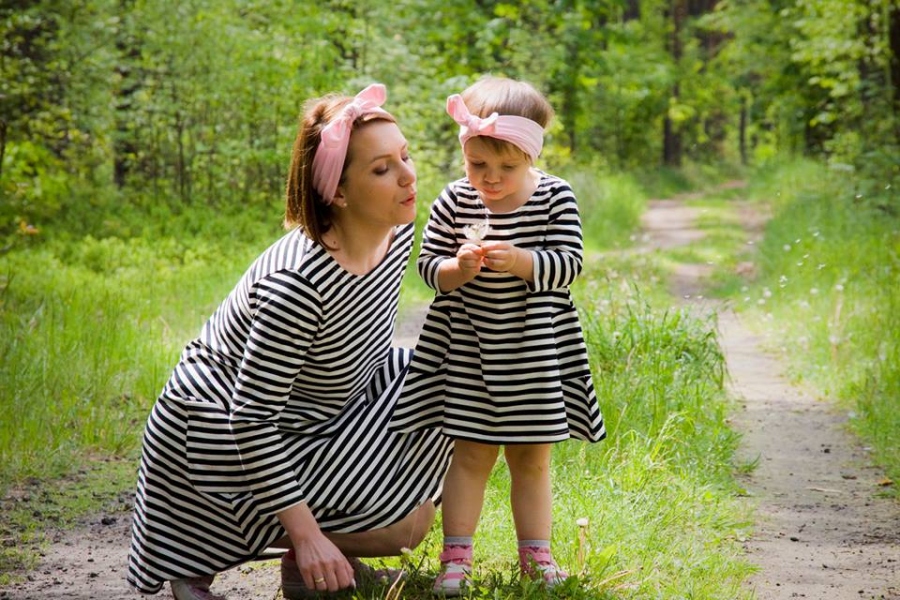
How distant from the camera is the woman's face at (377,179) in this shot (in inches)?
106

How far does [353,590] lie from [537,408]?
2.35 feet

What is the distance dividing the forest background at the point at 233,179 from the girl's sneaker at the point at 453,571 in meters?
0.41

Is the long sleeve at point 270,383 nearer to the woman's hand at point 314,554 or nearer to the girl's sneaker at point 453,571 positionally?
the woman's hand at point 314,554

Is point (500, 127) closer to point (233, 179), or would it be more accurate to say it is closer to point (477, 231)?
point (477, 231)

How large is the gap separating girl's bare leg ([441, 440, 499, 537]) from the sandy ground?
0.58m

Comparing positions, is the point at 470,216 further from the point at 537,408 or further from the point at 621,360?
the point at 621,360

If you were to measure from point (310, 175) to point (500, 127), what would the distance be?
0.51 meters

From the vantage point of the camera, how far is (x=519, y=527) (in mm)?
2832

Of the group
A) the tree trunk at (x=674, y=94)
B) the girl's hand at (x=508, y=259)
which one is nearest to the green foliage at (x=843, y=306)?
the girl's hand at (x=508, y=259)

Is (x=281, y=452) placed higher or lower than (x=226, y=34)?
lower

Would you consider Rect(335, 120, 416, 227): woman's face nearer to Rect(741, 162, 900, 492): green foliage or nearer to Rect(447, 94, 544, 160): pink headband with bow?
Result: Rect(447, 94, 544, 160): pink headband with bow

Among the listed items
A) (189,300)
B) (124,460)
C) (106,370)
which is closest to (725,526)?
(124,460)

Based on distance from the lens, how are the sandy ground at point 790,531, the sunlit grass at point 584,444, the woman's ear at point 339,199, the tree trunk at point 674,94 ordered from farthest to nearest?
the tree trunk at point 674,94 < the sandy ground at point 790,531 < the sunlit grass at point 584,444 < the woman's ear at point 339,199

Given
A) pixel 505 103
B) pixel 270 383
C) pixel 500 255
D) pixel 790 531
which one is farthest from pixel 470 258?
pixel 790 531
